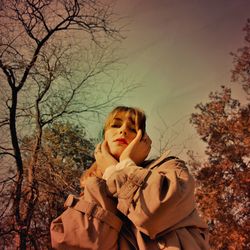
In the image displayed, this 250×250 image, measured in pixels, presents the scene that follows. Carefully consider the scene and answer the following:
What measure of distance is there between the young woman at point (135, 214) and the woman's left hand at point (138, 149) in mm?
119

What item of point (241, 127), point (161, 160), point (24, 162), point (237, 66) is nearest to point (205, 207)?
point (241, 127)

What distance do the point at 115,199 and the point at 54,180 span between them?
489 cm

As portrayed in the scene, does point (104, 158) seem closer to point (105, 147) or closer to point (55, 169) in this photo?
point (105, 147)

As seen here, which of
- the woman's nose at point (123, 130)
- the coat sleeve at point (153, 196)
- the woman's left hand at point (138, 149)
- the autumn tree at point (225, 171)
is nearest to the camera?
the coat sleeve at point (153, 196)

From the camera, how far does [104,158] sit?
2027mm

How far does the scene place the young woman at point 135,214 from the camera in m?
1.60

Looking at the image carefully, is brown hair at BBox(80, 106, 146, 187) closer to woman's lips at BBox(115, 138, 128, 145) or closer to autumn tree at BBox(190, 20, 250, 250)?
woman's lips at BBox(115, 138, 128, 145)

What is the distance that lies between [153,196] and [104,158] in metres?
0.50

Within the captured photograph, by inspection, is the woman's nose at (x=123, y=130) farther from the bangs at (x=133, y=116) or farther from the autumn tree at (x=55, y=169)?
the autumn tree at (x=55, y=169)

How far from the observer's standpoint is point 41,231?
5.88 meters

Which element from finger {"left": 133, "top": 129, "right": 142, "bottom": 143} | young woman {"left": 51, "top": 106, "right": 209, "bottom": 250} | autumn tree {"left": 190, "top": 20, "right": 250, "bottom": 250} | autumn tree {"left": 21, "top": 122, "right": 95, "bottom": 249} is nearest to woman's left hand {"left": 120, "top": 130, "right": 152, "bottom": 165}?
finger {"left": 133, "top": 129, "right": 142, "bottom": 143}

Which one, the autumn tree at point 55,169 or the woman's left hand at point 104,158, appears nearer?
the woman's left hand at point 104,158

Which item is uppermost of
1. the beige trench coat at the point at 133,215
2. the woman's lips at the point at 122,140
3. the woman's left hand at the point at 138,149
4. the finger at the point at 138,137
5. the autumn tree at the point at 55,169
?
the autumn tree at the point at 55,169

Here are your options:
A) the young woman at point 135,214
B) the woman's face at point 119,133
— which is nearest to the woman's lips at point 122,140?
the woman's face at point 119,133
